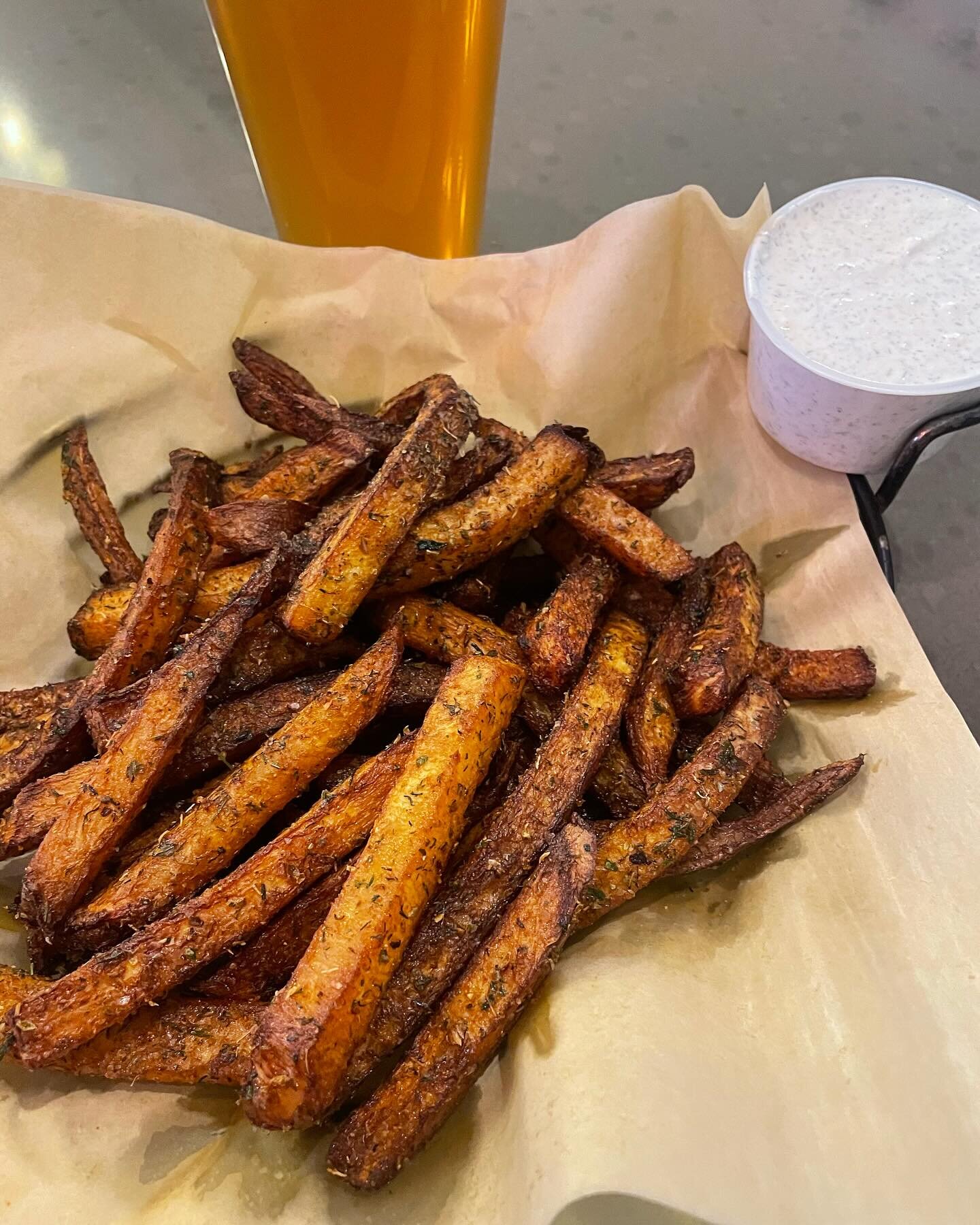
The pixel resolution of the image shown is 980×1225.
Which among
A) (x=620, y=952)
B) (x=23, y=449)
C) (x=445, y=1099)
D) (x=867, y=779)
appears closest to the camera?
(x=445, y=1099)

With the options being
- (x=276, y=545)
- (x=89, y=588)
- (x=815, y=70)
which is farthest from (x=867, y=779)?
(x=815, y=70)

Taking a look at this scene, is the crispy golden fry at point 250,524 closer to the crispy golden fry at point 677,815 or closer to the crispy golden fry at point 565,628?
the crispy golden fry at point 565,628

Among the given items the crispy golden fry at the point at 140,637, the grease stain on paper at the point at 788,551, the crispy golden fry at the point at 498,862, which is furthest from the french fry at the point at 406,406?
the grease stain on paper at the point at 788,551

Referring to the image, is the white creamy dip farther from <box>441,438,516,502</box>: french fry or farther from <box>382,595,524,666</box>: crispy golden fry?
<box>382,595,524,666</box>: crispy golden fry

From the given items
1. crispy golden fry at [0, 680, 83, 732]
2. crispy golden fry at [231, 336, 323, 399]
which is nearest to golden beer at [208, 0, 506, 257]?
crispy golden fry at [231, 336, 323, 399]

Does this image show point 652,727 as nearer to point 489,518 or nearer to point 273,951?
point 489,518

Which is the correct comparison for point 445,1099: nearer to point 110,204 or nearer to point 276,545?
point 276,545
